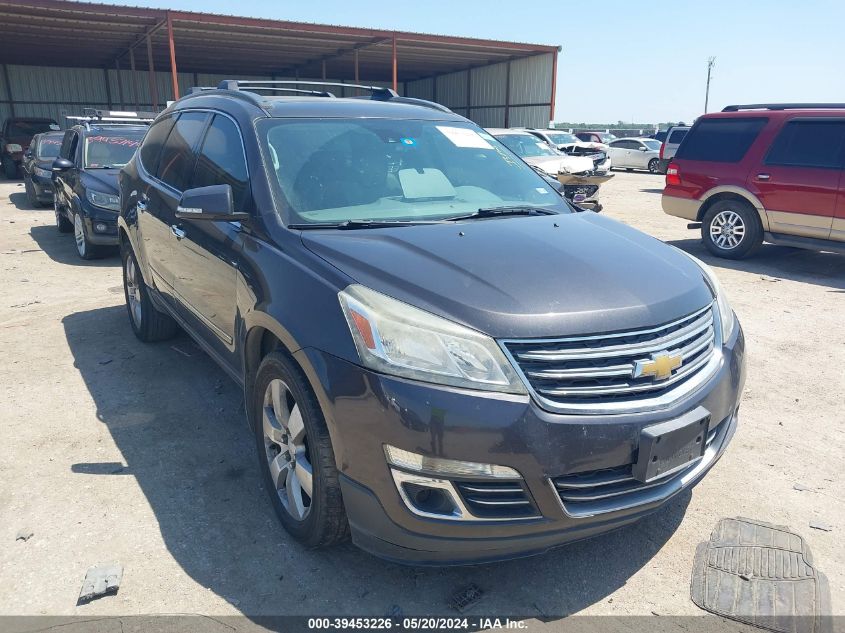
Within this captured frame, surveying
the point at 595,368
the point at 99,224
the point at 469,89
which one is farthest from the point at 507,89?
the point at 595,368

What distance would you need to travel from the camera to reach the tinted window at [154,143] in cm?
464

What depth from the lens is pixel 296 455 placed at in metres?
2.64

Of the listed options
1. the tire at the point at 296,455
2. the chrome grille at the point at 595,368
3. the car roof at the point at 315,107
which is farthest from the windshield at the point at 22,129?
the chrome grille at the point at 595,368

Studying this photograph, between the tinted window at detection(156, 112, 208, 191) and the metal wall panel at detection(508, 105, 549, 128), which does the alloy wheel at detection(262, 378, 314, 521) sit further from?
the metal wall panel at detection(508, 105, 549, 128)

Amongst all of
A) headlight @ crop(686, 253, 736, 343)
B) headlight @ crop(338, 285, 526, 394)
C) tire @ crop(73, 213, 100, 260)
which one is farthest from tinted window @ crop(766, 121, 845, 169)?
tire @ crop(73, 213, 100, 260)

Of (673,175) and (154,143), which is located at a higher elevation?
(154,143)

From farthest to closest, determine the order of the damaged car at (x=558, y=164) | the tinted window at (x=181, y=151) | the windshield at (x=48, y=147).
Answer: the windshield at (x=48, y=147), the damaged car at (x=558, y=164), the tinted window at (x=181, y=151)

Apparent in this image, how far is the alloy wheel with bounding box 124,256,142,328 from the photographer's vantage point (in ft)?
17.2

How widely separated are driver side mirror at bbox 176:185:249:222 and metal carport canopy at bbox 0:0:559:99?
1853 cm

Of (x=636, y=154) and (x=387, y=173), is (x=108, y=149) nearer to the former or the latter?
(x=387, y=173)

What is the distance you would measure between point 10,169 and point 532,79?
21.0 m

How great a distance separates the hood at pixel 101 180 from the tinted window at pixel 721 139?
25.5 feet

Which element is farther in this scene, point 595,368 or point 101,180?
point 101,180

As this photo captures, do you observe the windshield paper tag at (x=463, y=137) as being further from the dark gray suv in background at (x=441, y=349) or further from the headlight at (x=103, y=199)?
the headlight at (x=103, y=199)
